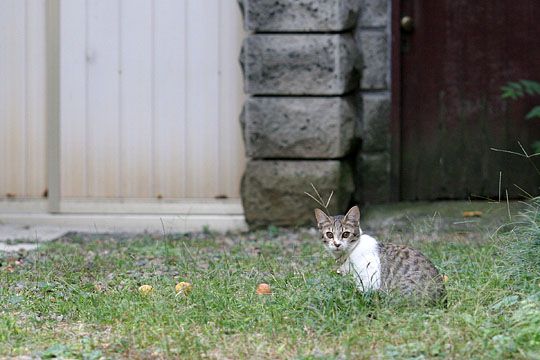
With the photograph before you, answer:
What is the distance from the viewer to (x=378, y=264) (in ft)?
16.0

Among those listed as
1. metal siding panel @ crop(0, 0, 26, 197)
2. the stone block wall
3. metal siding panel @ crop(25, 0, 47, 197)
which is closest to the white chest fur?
the stone block wall

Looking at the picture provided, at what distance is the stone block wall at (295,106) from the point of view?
7.82m

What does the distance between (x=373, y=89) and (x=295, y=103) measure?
2.60 feet

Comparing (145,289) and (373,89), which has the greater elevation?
(373,89)

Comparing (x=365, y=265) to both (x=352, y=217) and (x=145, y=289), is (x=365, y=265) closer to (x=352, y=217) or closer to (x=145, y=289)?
(x=352, y=217)

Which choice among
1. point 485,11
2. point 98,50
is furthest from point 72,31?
point 485,11

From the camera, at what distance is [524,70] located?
838 cm

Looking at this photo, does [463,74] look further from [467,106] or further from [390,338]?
A: [390,338]

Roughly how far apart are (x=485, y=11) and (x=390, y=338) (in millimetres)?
4604

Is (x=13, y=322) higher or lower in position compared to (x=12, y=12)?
lower

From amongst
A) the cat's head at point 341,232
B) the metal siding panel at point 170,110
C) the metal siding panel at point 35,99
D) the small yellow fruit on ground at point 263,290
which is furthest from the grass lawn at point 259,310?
the metal siding panel at point 35,99

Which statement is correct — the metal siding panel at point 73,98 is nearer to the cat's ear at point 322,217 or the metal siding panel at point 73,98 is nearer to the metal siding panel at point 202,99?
the metal siding panel at point 202,99

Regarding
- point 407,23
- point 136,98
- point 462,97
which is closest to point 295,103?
point 407,23

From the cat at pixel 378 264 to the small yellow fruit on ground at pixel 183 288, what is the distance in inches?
28.6
